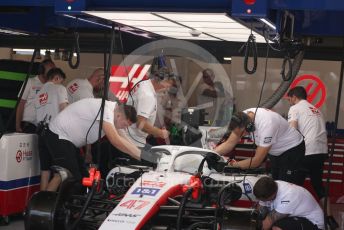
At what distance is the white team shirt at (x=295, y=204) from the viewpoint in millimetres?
5477

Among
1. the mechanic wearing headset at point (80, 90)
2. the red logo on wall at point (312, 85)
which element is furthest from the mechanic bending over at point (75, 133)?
the red logo on wall at point (312, 85)

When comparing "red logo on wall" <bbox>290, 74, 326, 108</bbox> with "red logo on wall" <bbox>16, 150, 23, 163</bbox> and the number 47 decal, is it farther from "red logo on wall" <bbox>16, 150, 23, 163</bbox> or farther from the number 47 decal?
the number 47 decal

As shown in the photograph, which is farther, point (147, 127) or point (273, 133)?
point (147, 127)

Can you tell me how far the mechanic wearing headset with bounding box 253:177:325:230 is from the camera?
5414 millimetres

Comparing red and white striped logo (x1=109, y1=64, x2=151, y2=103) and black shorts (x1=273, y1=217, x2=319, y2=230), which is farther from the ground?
red and white striped logo (x1=109, y1=64, x2=151, y2=103)

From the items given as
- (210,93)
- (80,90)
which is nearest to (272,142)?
(80,90)

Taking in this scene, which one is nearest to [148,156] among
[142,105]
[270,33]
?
[142,105]

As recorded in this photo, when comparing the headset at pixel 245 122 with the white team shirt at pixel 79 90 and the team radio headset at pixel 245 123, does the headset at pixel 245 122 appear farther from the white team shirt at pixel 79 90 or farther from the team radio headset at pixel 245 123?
the white team shirt at pixel 79 90

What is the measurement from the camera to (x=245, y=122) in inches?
250

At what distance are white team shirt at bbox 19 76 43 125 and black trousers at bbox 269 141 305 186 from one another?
9.43 feet

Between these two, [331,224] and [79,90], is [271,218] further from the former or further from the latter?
[79,90]

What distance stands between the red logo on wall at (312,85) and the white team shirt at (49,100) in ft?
12.8

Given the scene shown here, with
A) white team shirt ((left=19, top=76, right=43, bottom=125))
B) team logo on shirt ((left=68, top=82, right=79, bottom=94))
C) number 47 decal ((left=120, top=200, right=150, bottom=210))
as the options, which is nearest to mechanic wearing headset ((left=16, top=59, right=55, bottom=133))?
white team shirt ((left=19, top=76, right=43, bottom=125))

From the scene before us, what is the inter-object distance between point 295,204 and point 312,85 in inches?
195
